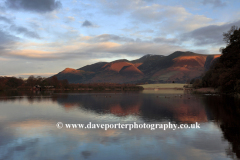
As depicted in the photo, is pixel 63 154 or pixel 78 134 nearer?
pixel 63 154

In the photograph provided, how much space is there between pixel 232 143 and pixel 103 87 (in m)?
154

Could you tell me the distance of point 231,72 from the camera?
190 ft

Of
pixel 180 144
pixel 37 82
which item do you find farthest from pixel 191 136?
pixel 37 82

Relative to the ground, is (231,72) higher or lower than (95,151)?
higher

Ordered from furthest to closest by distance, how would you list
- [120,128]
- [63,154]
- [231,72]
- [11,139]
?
1. [231,72]
2. [120,128]
3. [11,139]
4. [63,154]

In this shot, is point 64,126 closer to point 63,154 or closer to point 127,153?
point 63,154

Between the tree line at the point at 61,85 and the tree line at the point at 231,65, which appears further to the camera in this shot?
the tree line at the point at 61,85

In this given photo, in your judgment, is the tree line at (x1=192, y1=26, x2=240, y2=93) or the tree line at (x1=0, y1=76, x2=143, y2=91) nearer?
the tree line at (x1=192, y1=26, x2=240, y2=93)

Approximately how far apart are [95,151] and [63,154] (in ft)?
5.71

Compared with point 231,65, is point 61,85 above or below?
below

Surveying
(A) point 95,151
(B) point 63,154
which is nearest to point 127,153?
(A) point 95,151

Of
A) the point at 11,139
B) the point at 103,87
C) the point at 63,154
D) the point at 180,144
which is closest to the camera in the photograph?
the point at 63,154

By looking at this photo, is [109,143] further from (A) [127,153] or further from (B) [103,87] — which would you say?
(B) [103,87]

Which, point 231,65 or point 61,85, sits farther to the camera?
point 61,85
